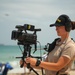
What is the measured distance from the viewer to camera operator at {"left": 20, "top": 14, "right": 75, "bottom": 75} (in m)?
3.22

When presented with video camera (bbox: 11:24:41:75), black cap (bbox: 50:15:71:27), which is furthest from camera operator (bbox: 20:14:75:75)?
video camera (bbox: 11:24:41:75)

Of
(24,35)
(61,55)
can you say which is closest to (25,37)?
(24,35)

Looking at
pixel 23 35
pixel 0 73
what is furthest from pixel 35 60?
pixel 0 73

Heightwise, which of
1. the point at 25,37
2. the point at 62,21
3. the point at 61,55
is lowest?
the point at 61,55

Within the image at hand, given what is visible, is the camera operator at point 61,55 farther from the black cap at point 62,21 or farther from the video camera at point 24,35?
the video camera at point 24,35

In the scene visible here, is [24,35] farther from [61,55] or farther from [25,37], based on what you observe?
[61,55]

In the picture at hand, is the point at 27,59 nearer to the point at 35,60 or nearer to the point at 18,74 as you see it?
the point at 35,60

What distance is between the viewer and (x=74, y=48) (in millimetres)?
3305

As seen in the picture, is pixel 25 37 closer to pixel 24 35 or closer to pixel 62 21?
pixel 24 35

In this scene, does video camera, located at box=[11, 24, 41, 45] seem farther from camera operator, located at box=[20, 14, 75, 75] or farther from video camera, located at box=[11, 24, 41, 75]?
camera operator, located at box=[20, 14, 75, 75]

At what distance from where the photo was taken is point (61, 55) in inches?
129

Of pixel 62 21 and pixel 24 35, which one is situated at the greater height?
pixel 62 21

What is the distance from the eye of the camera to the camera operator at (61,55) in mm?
3217

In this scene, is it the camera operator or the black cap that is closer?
the camera operator
